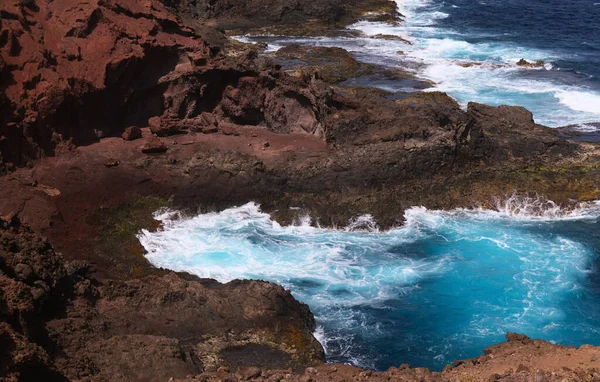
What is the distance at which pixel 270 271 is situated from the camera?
23703 mm

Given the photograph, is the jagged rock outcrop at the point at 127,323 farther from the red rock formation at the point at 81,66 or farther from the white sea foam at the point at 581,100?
the white sea foam at the point at 581,100

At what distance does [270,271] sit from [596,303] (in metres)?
9.79

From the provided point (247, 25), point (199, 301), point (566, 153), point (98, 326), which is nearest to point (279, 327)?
point (199, 301)

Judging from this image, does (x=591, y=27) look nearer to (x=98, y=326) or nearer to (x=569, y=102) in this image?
(x=569, y=102)

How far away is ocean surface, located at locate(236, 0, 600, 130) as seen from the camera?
4331cm

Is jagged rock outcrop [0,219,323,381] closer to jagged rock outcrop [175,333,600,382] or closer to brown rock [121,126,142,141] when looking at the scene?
jagged rock outcrop [175,333,600,382]

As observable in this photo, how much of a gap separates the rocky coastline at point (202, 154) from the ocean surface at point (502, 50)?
1126cm

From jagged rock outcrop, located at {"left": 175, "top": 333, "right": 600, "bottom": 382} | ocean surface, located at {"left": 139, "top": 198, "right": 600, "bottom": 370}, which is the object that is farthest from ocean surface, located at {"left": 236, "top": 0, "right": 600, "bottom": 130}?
jagged rock outcrop, located at {"left": 175, "top": 333, "right": 600, "bottom": 382}

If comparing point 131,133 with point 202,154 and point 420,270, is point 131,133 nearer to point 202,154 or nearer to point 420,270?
point 202,154

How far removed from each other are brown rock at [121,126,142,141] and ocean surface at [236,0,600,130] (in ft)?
Answer: 61.2

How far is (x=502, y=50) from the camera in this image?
55.7 meters

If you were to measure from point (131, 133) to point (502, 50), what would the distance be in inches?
1383

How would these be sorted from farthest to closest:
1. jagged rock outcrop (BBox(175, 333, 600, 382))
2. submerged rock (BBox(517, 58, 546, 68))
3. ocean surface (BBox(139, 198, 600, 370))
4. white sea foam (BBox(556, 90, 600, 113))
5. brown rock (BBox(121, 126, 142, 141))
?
1. submerged rock (BBox(517, 58, 546, 68))
2. white sea foam (BBox(556, 90, 600, 113))
3. brown rock (BBox(121, 126, 142, 141))
4. ocean surface (BBox(139, 198, 600, 370))
5. jagged rock outcrop (BBox(175, 333, 600, 382))

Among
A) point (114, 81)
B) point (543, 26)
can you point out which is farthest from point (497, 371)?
point (543, 26)
